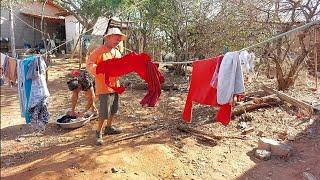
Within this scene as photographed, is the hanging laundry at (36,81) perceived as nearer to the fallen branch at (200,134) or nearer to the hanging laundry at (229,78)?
the fallen branch at (200,134)

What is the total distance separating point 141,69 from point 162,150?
1182 millimetres

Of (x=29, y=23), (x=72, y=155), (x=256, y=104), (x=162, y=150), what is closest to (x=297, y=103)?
(x=256, y=104)

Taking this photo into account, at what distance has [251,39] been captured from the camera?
8.02 metres

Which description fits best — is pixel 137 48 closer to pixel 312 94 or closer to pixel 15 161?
pixel 312 94

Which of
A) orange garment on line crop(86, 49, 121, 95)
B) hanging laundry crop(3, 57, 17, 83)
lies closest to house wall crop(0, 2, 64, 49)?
hanging laundry crop(3, 57, 17, 83)

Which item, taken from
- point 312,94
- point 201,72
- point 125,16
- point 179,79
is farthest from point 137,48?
point 201,72

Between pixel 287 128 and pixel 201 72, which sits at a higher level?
pixel 201 72

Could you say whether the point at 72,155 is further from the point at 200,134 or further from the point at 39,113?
the point at 200,134

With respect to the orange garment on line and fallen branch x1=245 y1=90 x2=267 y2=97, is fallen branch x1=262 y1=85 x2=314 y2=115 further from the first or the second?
the orange garment on line

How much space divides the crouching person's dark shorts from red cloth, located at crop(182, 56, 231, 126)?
1.37 meters

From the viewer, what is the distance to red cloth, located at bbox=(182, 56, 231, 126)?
4008mm

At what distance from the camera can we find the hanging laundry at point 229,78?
380 cm

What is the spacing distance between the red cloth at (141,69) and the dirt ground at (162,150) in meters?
0.87

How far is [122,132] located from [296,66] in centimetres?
410
